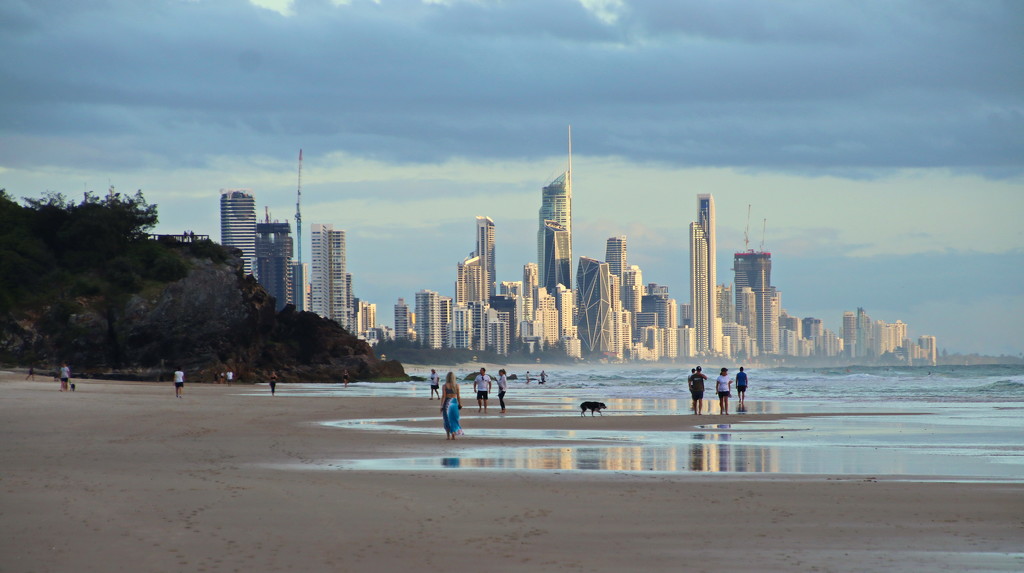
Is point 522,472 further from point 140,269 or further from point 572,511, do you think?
point 140,269

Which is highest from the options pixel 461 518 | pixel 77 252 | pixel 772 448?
pixel 77 252

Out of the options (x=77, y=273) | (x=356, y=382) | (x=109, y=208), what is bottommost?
(x=356, y=382)

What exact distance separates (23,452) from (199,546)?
10477 mm

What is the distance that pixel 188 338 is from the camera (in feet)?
274

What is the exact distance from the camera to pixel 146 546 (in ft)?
29.9

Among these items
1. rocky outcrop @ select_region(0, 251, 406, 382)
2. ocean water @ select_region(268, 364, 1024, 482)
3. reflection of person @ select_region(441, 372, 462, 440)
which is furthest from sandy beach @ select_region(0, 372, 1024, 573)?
rocky outcrop @ select_region(0, 251, 406, 382)

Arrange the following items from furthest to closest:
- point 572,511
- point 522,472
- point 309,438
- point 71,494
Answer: point 309,438 → point 522,472 → point 71,494 → point 572,511

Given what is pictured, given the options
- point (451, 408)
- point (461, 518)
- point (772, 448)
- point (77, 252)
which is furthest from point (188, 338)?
point (461, 518)

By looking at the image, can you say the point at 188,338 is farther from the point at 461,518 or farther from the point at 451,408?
the point at 461,518

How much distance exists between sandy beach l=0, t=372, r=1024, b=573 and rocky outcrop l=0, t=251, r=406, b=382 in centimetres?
6483

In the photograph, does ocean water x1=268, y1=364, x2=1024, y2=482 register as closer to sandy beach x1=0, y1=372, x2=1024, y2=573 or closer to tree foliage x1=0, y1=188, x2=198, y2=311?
sandy beach x1=0, y1=372, x2=1024, y2=573

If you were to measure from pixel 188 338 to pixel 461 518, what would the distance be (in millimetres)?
77457

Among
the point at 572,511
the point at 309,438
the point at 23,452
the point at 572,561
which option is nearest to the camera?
the point at 572,561

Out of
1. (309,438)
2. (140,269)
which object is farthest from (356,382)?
(309,438)
